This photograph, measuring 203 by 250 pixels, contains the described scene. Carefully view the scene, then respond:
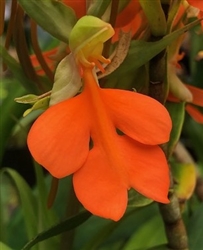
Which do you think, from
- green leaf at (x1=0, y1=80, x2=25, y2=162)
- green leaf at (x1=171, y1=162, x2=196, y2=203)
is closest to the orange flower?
green leaf at (x1=171, y1=162, x2=196, y2=203)

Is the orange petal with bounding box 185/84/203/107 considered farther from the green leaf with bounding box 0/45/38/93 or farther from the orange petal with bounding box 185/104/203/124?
the green leaf with bounding box 0/45/38/93

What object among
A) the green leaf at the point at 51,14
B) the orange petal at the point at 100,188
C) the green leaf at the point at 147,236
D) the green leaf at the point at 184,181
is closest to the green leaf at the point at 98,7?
the green leaf at the point at 51,14

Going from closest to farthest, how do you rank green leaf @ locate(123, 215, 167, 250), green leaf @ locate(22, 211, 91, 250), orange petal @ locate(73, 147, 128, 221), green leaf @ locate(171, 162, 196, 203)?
orange petal @ locate(73, 147, 128, 221) < green leaf @ locate(22, 211, 91, 250) < green leaf @ locate(171, 162, 196, 203) < green leaf @ locate(123, 215, 167, 250)

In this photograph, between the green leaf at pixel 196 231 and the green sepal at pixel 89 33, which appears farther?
the green leaf at pixel 196 231

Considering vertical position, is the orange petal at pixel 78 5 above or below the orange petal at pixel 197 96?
above

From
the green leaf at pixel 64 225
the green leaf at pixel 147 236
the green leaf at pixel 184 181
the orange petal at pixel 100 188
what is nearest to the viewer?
the orange petal at pixel 100 188

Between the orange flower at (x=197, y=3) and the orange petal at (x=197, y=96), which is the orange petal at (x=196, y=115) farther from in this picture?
the orange flower at (x=197, y=3)

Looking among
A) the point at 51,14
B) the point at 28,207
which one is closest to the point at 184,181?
the point at 28,207

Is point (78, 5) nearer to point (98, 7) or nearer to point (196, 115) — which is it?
point (98, 7)
